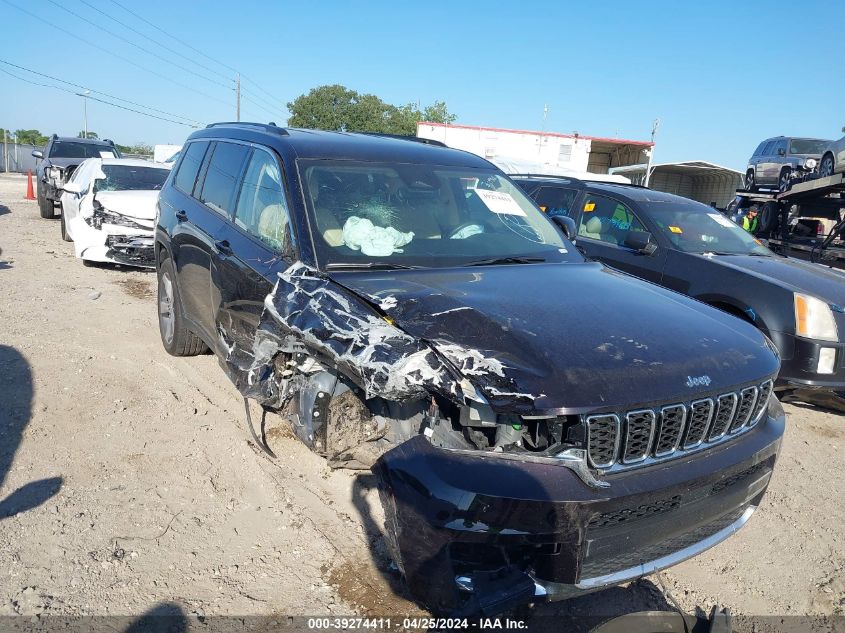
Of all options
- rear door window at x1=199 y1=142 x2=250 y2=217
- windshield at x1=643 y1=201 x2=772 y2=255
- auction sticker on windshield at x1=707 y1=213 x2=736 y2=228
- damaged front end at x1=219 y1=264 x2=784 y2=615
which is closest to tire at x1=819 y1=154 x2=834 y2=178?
auction sticker on windshield at x1=707 y1=213 x2=736 y2=228

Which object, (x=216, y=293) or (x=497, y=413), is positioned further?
(x=216, y=293)

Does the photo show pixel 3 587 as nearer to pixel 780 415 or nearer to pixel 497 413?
pixel 497 413

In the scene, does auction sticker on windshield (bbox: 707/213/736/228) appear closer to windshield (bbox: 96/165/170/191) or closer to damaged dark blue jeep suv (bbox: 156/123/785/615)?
damaged dark blue jeep suv (bbox: 156/123/785/615)

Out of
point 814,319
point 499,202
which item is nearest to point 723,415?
point 499,202

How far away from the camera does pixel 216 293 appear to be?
410 cm

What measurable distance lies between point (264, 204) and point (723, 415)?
2.64 metres

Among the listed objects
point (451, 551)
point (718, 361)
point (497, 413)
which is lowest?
point (451, 551)

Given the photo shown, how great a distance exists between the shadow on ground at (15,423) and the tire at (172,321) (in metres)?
1.07

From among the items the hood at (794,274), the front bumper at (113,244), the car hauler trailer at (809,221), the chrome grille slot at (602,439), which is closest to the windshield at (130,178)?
the front bumper at (113,244)

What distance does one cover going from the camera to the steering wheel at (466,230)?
12.1 feet

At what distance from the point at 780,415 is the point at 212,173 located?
397 centimetres

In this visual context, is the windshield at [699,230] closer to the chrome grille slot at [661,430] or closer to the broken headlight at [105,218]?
the chrome grille slot at [661,430]

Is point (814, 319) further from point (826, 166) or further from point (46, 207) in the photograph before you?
point (46, 207)

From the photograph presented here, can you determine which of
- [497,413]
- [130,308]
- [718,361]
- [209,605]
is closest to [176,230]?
[130,308]
